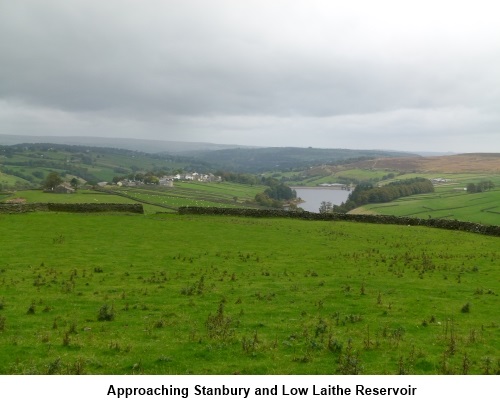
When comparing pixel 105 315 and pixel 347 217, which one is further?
pixel 347 217

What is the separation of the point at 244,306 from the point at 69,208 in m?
37.1

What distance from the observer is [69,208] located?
46.7 metres

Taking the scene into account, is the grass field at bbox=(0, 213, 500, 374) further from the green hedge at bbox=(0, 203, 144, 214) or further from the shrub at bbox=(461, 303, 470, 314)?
the green hedge at bbox=(0, 203, 144, 214)

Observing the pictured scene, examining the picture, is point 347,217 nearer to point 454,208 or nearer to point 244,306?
point 244,306

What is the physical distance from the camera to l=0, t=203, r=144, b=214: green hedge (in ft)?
144

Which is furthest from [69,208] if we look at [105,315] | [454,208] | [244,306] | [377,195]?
[377,195]

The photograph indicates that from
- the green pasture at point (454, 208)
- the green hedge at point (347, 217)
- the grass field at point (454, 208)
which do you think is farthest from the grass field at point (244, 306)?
the green pasture at point (454, 208)

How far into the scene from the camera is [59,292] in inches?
660

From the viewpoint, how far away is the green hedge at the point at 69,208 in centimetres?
4388

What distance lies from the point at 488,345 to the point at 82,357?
10.2 metres

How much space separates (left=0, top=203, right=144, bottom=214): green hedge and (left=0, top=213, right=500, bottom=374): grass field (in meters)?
13.4

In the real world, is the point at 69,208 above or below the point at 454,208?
above

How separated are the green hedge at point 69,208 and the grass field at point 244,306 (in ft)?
43.9

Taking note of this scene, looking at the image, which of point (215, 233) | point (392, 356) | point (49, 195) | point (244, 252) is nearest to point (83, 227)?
point (215, 233)
